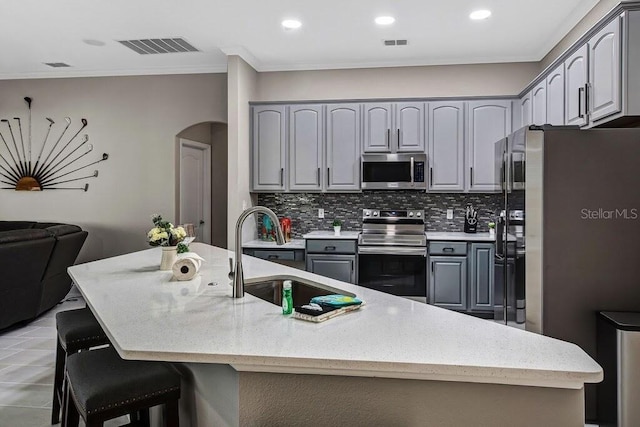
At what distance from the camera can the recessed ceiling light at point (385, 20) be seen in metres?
4.02

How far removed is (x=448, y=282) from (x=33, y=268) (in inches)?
157

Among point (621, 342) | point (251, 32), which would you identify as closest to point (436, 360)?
point (621, 342)

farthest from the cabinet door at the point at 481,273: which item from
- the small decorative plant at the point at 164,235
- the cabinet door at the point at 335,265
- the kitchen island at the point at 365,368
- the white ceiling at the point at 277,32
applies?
the kitchen island at the point at 365,368

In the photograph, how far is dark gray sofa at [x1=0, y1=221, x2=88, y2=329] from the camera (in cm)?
409

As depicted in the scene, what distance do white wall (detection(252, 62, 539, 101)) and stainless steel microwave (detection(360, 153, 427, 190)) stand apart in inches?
30.2

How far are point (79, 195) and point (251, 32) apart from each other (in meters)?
3.25

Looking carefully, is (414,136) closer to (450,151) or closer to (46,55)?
(450,151)

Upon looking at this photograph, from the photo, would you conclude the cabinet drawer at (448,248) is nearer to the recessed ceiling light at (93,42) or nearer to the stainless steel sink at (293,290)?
the stainless steel sink at (293,290)

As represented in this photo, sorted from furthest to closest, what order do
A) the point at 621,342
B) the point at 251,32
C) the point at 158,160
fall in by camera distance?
1. the point at 158,160
2. the point at 251,32
3. the point at 621,342

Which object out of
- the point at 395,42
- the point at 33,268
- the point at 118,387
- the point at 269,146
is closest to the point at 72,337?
the point at 118,387

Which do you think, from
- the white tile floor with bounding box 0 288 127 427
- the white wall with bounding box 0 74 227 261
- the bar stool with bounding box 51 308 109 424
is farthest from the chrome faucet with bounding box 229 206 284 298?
the white wall with bounding box 0 74 227 261

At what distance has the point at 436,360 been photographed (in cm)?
133

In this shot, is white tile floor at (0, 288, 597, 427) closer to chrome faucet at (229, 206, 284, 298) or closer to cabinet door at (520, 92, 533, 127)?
chrome faucet at (229, 206, 284, 298)

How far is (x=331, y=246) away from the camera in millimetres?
4961
